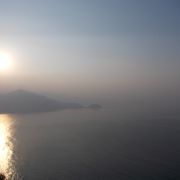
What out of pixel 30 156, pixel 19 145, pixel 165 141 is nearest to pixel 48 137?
pixel 19 145

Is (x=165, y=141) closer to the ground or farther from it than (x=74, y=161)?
farther from it

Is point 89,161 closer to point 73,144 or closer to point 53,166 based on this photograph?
point 53,166

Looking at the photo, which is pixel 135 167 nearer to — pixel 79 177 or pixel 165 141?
pixel 79 177

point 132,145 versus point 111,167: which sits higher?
point 132,145

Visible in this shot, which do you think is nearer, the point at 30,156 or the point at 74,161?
the point at 74,161

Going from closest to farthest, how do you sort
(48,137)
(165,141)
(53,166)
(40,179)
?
(40,179)
(53,166)
(165,141)
(48,137)

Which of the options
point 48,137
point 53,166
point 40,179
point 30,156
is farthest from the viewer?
point 48,137

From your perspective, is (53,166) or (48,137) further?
(48,137)

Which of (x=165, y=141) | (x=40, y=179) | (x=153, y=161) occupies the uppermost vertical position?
(x=165, y=141)

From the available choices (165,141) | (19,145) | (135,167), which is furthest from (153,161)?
(19,145)
